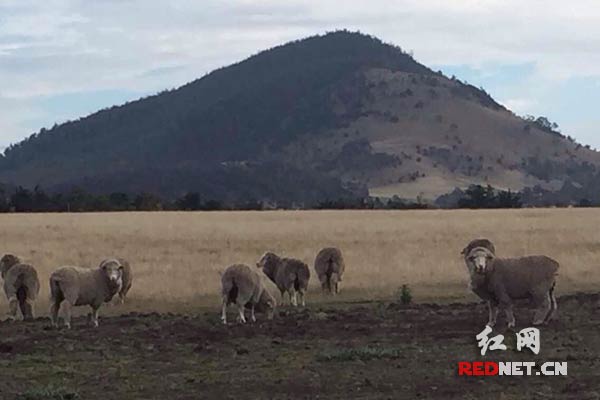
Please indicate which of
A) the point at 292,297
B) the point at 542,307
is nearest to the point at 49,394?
the point at 542,307

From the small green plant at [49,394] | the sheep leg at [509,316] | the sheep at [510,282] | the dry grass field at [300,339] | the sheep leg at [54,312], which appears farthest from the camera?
the sheep leg at [54,312]

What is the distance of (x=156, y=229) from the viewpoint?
5059 cm

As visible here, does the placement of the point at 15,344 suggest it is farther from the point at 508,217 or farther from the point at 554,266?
the point at 508,217

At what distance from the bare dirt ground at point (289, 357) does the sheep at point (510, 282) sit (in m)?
0.41

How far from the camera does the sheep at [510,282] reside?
1808 centimetres

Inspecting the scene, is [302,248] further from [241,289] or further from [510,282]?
[510,282]

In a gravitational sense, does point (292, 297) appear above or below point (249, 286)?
below

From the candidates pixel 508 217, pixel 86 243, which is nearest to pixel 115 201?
pixel 508 217

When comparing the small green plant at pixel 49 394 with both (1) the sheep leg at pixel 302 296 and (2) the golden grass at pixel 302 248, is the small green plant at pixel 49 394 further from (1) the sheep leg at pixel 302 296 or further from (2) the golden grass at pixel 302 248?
(1) the sheep leg at pixel 302 296

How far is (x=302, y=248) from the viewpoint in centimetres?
3772

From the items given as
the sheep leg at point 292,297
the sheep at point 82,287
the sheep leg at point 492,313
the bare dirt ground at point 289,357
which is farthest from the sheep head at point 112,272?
the sheep leg at point 492,313

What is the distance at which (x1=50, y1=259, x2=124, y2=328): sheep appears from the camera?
19.1m

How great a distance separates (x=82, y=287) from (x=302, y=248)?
1871 cm

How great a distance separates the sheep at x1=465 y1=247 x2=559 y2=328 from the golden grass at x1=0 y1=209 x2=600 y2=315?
22.3 feet
